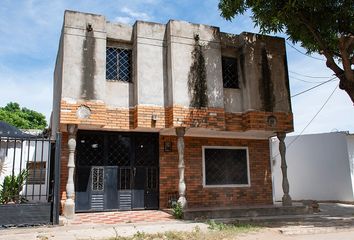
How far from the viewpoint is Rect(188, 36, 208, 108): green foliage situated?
10.9 m

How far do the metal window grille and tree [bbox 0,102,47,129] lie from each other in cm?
2455

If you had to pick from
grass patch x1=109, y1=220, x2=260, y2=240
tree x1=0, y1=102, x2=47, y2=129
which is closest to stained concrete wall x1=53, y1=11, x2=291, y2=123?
grass patch x1=109, y1=220, x2=260, y2=240

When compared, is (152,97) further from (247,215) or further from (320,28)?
(320,28)

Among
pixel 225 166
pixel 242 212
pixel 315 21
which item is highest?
pixel 315 21

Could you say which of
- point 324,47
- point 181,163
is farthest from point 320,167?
point 181,163

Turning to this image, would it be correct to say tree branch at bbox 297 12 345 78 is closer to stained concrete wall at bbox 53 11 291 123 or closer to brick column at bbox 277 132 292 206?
stained concrete wall at bbox 53 11 291 123

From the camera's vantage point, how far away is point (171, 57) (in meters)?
10.9

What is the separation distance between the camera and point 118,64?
11289 mm

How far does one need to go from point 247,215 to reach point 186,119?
3237mm

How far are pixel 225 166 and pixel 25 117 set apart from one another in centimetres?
2702

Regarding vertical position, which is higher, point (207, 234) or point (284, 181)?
point (284, 181)

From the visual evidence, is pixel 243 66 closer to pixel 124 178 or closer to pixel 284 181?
pixel 284 181

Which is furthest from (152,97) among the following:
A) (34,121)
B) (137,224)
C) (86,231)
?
(34,121)

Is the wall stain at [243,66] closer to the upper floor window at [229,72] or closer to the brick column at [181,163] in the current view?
the upper floor window at [229,72]
